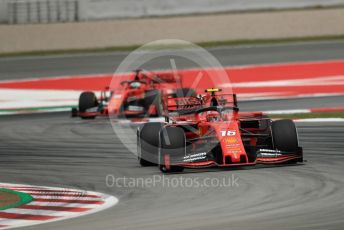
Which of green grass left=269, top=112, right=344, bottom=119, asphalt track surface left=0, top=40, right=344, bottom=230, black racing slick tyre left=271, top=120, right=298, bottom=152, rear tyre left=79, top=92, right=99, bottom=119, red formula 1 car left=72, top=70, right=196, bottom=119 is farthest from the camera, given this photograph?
rear tyre left=79, top=92, right=99, bottom=119

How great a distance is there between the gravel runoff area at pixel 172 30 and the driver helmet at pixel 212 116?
79.3 ft

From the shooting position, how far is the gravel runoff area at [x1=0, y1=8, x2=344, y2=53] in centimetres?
3994

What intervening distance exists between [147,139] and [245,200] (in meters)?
3.86

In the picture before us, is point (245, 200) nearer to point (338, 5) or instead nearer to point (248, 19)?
point (248, 19)

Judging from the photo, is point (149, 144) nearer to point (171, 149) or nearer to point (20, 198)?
point (171, 149)

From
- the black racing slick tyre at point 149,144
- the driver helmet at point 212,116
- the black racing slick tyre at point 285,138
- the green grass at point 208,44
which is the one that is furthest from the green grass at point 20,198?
the green grass at point 208,44

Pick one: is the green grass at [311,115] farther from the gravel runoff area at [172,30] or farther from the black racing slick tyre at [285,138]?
the gravel runoff area at [172,30]

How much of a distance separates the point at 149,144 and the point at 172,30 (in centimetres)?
2495

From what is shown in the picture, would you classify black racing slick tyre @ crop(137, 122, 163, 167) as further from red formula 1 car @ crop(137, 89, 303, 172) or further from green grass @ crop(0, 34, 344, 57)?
green grass @ crop(0, 34, 344, 57)

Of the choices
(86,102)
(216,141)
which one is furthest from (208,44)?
(216,141)

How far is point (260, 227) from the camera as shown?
1013 centimetres

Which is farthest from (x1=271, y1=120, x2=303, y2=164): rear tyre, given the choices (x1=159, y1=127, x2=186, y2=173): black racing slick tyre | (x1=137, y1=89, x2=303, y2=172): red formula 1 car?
(x1=159, y1=127, x2=186, y2=173): black racing slick tyre

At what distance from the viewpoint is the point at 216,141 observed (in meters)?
14.6

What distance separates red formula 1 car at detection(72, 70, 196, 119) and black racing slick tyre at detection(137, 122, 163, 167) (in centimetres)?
754
